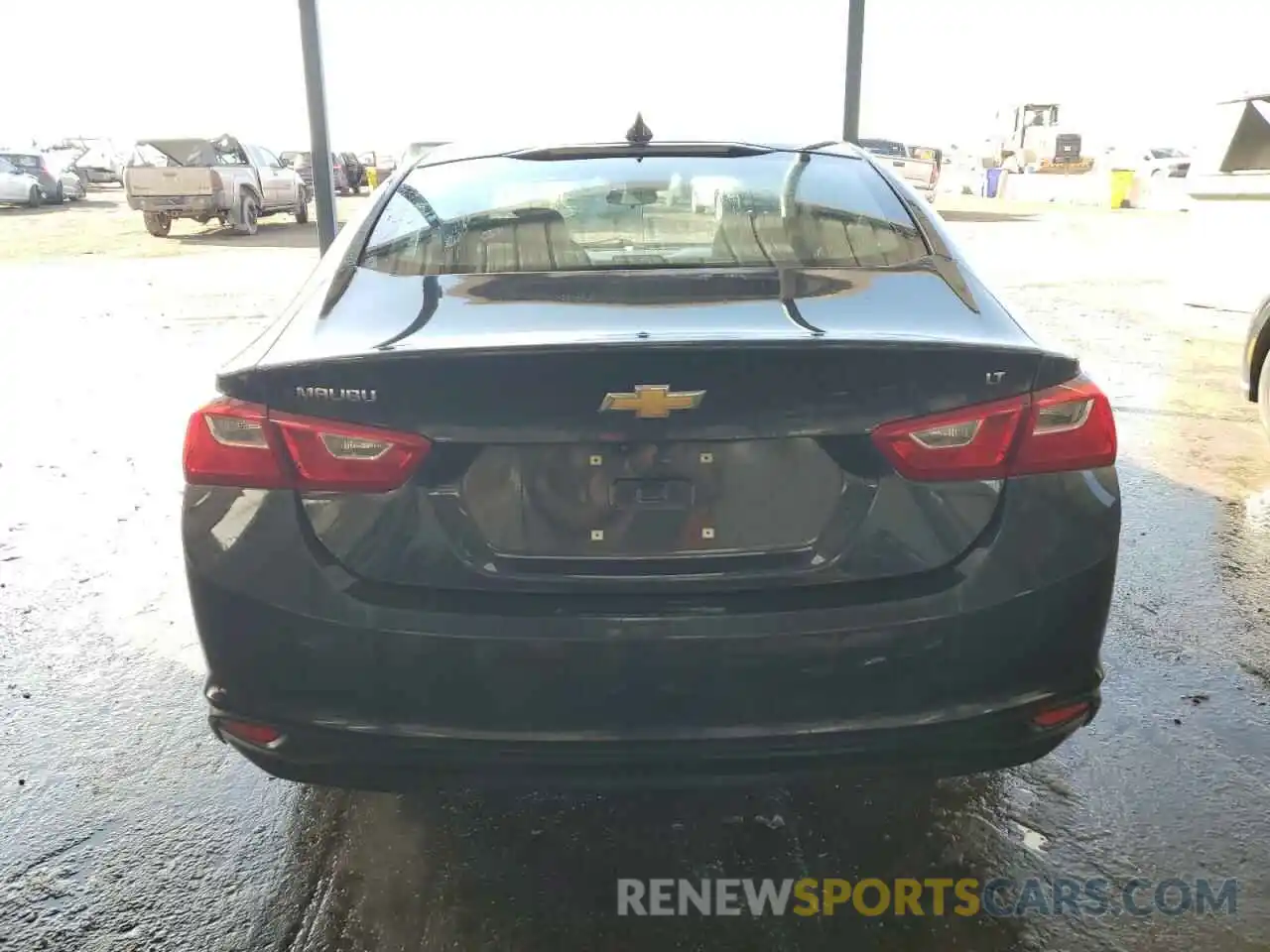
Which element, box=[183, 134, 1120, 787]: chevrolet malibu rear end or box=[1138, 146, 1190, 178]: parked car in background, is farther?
box=[1138, 146, 1190, 178]: parked car in background

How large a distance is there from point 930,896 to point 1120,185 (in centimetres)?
3107

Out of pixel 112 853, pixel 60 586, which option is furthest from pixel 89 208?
pixel 112 853

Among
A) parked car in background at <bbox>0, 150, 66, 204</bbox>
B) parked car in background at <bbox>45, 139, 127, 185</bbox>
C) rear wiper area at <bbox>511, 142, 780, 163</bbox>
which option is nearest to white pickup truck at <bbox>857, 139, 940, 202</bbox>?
parked car in background at <bbox>0, 150, 66, 204</bbox>

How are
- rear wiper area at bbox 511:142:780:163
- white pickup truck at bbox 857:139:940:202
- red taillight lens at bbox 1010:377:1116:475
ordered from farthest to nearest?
white pickup truck at bbox 857:139:940:202 → rear wiper area at bbox 511:142:780:163 → red taillight lens at bbox 1010:377:1116:475

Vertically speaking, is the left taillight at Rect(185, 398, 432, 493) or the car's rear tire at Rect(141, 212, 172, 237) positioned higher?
the left taillight at Rect(185, 398, 432, 493)

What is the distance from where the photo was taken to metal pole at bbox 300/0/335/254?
25.9ft

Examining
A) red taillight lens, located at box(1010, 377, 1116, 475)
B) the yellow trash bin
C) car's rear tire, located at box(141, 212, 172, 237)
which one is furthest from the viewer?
the yellow trash bin

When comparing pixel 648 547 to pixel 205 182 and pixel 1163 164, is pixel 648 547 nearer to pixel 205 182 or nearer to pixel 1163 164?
pixel 205 182

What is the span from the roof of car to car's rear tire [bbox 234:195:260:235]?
18.8 m

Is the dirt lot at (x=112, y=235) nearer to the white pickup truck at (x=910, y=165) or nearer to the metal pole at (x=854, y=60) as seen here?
the metal pole at (x=854, y=60)

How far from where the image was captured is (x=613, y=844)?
8.09 feet

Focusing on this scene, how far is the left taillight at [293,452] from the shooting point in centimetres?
185

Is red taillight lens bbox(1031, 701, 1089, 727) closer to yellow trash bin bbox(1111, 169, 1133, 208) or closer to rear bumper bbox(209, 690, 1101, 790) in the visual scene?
rear bumper bbox(209, 690, 1101, 790)

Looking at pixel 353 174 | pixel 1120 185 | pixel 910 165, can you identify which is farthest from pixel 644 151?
pixel 353 174
